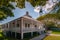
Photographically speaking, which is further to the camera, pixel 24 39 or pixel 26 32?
pixel 26 32

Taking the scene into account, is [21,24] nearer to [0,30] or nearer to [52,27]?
[0,30]

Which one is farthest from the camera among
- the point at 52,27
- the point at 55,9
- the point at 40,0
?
the point at 52,27

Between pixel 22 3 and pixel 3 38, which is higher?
pixel 22 3

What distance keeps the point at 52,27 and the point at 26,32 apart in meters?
3.51

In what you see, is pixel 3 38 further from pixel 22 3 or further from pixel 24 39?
pixel 22 3

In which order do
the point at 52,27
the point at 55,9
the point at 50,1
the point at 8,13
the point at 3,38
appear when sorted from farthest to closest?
the point at 3,38
the point at 52,27
the point at 8,13
the point at 50,1
the point at 55,9

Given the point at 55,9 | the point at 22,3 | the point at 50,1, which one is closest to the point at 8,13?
the point at 22,3

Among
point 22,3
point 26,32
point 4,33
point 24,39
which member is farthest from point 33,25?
point 22,3

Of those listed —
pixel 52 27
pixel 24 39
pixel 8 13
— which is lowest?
pixel 24 39

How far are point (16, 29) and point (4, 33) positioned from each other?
147cm

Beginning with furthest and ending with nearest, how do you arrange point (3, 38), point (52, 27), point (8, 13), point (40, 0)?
1. point (3, 38)
2. point (52, 27)
3. point (8, 13)
4. point (40, 0)

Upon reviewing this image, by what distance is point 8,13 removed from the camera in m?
8.46

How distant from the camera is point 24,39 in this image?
11016mm

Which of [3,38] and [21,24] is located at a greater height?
[21,24]
